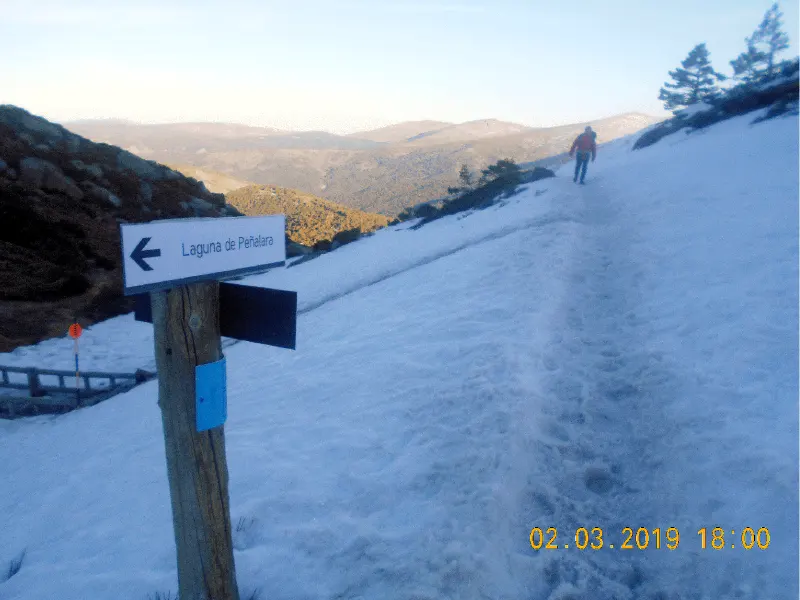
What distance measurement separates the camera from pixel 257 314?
7.81 feet

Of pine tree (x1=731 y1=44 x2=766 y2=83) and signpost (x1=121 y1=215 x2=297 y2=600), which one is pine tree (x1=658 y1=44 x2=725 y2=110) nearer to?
pine tree (x1=731 y1=44 x2=766 y2=83)

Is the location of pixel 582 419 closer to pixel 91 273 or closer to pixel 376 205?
pixel 91 273

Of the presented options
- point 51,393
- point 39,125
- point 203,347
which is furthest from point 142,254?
point 39,125

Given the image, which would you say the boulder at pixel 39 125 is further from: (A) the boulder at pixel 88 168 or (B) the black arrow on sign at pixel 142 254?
(B) the black arrow on sign at pixel 142 254

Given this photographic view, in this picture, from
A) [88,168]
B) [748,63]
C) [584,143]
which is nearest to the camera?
[584,143]

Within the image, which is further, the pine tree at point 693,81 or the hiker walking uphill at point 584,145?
the pine tree at point 693,81

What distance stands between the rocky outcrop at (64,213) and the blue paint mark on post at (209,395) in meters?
16.2

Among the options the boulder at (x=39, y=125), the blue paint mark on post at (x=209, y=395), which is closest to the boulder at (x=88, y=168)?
the boulder at (x=39, y=125)

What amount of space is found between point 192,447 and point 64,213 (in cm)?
2507

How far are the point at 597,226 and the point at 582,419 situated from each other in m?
8.21

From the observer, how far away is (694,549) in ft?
10.2
